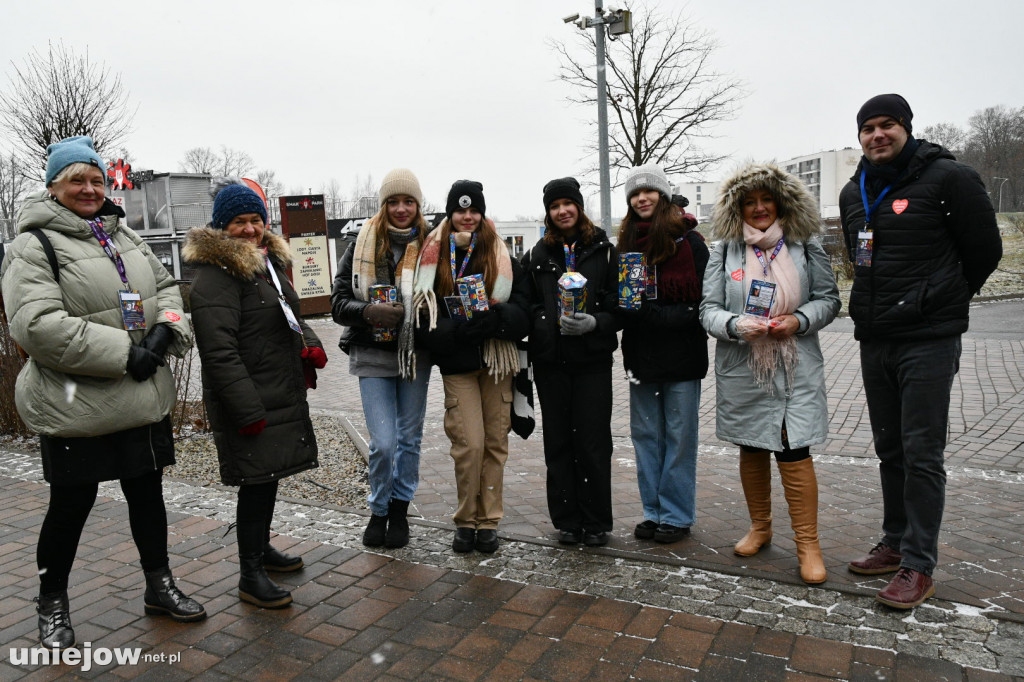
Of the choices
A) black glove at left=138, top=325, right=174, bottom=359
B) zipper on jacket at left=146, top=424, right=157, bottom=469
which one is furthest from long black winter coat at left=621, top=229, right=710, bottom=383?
zipper on jacket at left=146, top=424, right=157, bottom=469

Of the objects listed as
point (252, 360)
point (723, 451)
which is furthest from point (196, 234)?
point (723, 451)

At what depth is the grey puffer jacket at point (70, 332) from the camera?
307cm

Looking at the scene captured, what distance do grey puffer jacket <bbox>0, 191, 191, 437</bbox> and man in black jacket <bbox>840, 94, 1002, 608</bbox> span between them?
10.6ft

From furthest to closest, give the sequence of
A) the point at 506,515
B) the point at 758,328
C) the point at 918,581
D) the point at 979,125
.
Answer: the point at 979,125 < the point at 506,515 < the point at 758,328 < the point at 918,581

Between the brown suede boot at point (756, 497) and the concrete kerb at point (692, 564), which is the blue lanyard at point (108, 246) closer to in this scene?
the concrete kerb at point (692, 564)

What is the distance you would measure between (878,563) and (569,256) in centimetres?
213

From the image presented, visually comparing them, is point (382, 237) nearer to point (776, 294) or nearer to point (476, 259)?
point (476, 259)

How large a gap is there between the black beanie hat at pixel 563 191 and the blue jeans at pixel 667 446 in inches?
41.7

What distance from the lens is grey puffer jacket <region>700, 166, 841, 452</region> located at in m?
3.74

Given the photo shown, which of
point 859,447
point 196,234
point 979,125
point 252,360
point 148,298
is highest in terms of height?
point 979,125

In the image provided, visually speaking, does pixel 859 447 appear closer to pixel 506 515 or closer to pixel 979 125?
pixel 506 515

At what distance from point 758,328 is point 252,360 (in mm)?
2328

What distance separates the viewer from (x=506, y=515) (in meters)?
4.80

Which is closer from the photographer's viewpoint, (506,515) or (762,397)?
(762,397)
